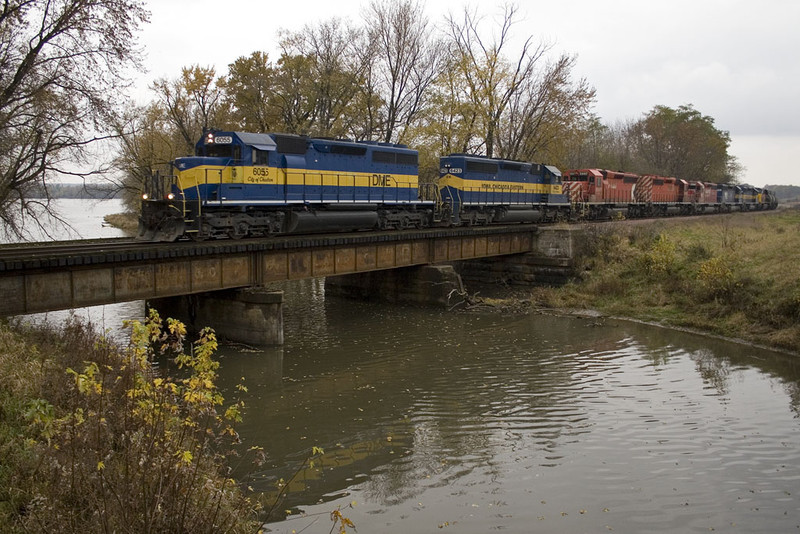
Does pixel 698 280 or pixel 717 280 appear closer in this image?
pixel 717 280

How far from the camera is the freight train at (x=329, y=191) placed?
1700 centimetres

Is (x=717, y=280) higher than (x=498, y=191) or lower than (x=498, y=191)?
lower

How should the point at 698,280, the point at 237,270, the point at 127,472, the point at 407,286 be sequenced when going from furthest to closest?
the point at 407,286, the point at 698,280, the point at 237,270, the point at 127,472

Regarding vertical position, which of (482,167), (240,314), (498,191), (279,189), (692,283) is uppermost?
(482,167)

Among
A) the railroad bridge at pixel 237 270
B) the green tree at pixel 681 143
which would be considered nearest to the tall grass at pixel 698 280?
the railroad bridge at pixel 237 270

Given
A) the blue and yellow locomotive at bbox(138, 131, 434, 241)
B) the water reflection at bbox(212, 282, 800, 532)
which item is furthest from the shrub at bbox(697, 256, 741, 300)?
the blue and yellow locomotive at bbox(138, 131, 434, 241)

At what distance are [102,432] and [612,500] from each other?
23.1 feet

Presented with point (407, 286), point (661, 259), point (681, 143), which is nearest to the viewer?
point (407, 286)

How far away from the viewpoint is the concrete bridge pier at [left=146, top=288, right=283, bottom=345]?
16.9 metres

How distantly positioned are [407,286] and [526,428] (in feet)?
45.5

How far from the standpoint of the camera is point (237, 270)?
16.5 metres

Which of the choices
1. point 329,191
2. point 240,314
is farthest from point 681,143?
point 240,314

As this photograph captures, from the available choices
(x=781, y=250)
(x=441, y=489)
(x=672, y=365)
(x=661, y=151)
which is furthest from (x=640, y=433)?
(x=661, y=151)

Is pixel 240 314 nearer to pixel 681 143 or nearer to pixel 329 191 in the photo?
pixel 329 191
